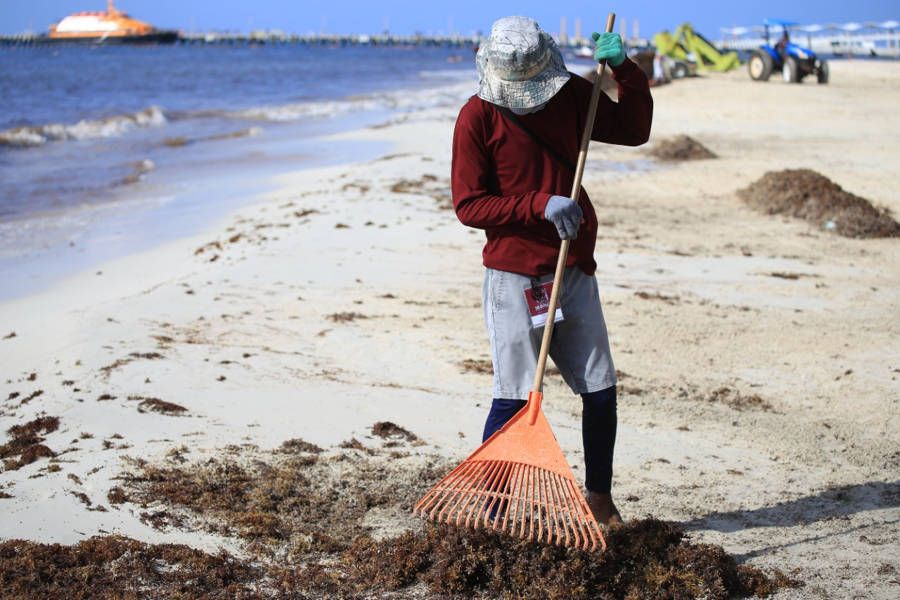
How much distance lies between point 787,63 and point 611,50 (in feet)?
84.1

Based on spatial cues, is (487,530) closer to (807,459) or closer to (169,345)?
(807,459)

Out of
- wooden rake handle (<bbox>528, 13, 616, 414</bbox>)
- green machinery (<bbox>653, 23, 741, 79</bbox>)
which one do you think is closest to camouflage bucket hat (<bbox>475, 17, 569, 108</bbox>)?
wooden rake handle (<bbox>528, 13, 616, 414</bbox>)

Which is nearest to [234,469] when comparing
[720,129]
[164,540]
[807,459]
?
[164,540]

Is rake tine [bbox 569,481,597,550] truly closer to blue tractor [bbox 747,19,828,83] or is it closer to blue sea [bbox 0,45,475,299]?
blue sea [bbox 0,45,475,299]

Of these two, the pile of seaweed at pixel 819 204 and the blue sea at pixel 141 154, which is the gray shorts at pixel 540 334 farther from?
the pile of seaweed at pixel 819 204

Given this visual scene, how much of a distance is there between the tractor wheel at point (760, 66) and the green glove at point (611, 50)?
26.0 metres

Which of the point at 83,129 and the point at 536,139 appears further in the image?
the point at 83,129

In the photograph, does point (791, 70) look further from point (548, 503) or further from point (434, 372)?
point (548, 503)

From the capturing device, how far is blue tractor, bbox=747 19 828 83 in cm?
2666

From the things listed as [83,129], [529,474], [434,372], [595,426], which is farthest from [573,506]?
[83,129]

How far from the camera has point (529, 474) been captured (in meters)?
3.15

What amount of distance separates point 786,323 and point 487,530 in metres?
3.62

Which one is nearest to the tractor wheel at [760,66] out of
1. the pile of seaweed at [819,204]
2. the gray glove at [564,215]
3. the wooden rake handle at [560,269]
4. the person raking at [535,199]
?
the pile of seaweed at [819,204]

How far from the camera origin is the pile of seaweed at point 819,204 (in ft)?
28.3
